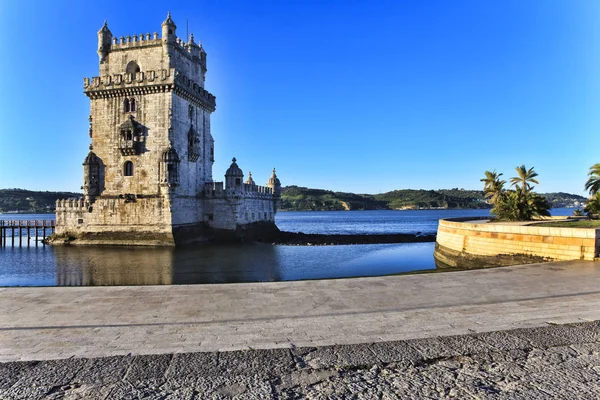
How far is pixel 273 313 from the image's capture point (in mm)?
8156

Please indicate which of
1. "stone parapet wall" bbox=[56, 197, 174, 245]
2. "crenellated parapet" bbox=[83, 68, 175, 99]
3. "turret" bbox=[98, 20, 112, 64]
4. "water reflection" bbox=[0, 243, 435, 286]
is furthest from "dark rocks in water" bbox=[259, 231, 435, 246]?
"turret" bbox=[98, 20, 112, 64]

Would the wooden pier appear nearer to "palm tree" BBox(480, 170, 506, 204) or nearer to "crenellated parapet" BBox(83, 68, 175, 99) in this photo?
"crenellated parapet" BBox(83, 68, 175, 99)

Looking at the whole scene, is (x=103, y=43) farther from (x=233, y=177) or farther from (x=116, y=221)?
(x=233, y=177)

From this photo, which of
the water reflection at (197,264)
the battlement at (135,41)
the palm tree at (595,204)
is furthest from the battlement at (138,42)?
the palm tree at (595,204)

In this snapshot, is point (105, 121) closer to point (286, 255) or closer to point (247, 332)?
point (286, 255)

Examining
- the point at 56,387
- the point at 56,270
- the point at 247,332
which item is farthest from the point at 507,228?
the point at 56,270

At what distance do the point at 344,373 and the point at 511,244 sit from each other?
17645 millimetres

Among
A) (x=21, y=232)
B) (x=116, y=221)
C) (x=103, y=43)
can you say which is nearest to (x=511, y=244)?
(x=116, y=221)

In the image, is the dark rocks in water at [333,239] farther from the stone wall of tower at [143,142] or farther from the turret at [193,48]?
the turret at [193,48]

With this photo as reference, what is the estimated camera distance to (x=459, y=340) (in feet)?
20.8

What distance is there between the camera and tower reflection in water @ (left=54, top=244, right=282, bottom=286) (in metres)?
22.4

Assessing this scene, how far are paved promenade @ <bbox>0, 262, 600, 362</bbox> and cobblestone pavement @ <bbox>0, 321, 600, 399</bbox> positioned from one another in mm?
430

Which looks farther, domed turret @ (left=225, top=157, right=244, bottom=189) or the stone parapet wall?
domed turret @ (left=225, top=157, right=244, bottom=189)

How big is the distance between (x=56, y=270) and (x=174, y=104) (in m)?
18.0
